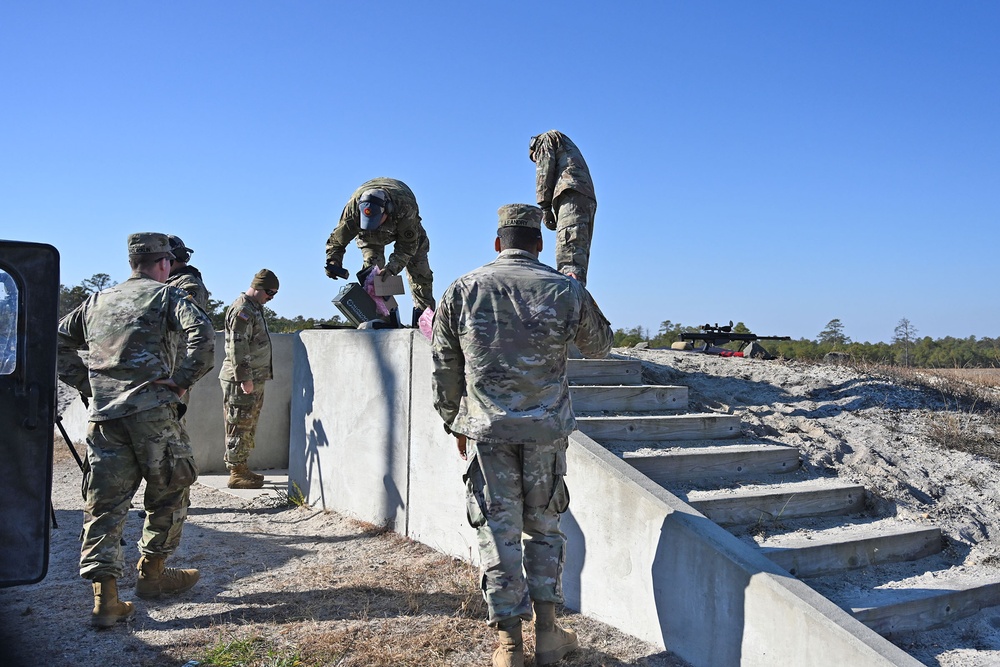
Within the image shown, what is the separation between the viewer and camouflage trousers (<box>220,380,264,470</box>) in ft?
26.4

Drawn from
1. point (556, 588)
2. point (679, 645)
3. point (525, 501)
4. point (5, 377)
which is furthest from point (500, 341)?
point (5, 377)

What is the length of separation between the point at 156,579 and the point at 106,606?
497 mm

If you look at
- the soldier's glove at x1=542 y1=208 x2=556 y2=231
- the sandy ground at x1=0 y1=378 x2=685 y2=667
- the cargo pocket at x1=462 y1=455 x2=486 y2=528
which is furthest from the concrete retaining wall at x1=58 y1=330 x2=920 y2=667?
the soldier's glove at x1=542 y1=208 x2=556 y2=231

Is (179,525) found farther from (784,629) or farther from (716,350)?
(716,350)

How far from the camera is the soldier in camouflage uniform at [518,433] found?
376cm

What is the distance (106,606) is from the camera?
441 cm

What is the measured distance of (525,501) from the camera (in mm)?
3859

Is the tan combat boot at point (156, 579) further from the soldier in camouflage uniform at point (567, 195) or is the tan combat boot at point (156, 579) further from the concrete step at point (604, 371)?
the soldier in camouflage uniform at point (567, 195)

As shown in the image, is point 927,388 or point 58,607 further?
point 927,388

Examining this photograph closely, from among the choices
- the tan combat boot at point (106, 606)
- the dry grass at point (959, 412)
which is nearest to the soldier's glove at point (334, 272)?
the tan combat boot at point (106, 606)

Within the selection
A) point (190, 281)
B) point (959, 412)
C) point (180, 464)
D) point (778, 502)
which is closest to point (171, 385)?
point (180, 464)

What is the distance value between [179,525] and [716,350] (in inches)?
376

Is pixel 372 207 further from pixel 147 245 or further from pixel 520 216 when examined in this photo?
pixel 520 216

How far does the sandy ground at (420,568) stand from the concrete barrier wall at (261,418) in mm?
1750
